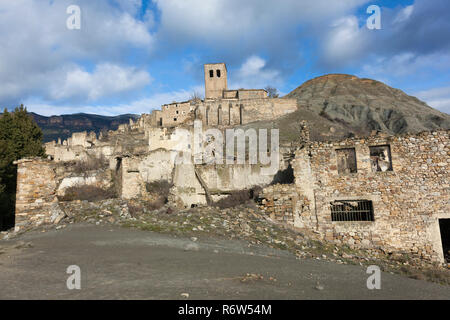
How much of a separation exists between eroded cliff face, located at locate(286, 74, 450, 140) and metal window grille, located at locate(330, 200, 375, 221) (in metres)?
28.7

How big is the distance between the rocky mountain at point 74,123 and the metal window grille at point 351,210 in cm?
10466

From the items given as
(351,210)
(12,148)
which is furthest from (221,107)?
(351,210)

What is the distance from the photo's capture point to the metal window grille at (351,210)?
11.0 meters

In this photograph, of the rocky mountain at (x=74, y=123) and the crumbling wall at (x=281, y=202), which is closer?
the crumbling wall at (x=281, y=202)

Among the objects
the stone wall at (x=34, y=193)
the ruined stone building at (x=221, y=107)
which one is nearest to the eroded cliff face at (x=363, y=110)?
the ruined stone building at (x=221, y=107)

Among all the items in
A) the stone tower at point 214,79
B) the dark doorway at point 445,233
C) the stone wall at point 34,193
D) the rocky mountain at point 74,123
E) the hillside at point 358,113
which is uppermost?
the rocky mountain at point 74,123

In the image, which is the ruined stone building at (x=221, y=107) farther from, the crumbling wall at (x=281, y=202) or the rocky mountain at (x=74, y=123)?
the rocky mountain at (x=74, y=123)

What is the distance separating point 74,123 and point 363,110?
110 m

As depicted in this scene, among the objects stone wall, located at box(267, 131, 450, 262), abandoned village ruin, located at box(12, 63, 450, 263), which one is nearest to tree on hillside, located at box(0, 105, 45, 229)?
abandoned village ruin, located at box(12, 63, 450, 263)

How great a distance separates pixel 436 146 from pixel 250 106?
4463cm

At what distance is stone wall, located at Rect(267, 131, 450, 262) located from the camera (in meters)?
10.5

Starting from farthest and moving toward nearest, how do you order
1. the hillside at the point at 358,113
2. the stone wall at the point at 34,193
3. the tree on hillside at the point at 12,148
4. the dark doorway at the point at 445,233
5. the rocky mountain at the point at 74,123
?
the rocky mountain at the point at 74,123 → the hillside at the point at 358,113 → the tree on hillside at the point at 12,148 → the dark doorway at the point at 445,233 → the stone wall at the point at 34,193
